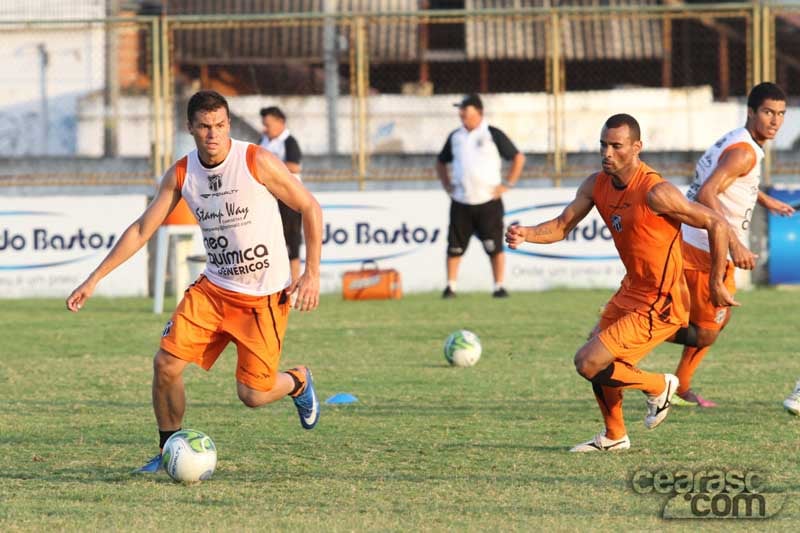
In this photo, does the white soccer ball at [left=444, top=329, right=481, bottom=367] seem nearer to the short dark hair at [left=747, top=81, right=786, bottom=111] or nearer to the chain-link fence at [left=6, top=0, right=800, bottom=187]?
the short dark hair at [left=747, top=81, right=786, bottom=111]

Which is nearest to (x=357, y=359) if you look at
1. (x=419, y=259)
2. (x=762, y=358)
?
(x=762, y=358)

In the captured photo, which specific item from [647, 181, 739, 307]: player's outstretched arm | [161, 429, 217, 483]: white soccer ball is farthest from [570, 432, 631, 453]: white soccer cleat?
[161, 429, 217, 483]: white soccer ball

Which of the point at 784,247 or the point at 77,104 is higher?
the point at 77,104

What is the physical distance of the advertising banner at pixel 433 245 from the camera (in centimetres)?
1891

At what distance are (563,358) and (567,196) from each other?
7006 millimetres

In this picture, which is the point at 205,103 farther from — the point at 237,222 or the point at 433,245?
the point at 433,245

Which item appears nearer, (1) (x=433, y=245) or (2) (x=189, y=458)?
(2) (x=189, y=458)

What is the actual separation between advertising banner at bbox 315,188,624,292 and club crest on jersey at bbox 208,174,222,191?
1136cm

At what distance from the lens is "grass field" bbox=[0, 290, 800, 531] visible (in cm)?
634

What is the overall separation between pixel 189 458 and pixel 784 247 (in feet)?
43.7

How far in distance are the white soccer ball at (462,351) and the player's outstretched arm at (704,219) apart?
3.91 m

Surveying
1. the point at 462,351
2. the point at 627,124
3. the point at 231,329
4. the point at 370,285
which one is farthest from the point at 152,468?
the point at 370,285

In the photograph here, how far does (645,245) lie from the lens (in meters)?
7.95

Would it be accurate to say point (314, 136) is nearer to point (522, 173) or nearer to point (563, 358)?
point (522, 173)
